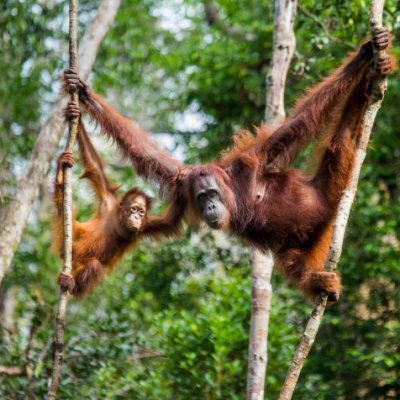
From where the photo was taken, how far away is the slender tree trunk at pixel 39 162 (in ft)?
21.7

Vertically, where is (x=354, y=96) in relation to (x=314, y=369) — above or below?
above

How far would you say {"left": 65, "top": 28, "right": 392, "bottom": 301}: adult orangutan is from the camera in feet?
17.1

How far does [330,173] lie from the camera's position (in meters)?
5.49

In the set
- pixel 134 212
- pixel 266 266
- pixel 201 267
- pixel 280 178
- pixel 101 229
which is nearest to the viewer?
pixel 280 178

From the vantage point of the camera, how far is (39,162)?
22.6 feet

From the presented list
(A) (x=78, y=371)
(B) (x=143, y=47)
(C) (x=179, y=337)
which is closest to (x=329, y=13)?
(C) (x=179, y=337)

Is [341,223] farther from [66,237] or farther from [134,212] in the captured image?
[134,212]

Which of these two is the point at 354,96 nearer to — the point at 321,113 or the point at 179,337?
the point at 321,113

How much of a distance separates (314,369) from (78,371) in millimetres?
2215

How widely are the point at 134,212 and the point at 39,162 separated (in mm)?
1022

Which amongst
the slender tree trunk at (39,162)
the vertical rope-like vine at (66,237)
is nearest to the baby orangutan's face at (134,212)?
the slender tree trunk at (39,162)

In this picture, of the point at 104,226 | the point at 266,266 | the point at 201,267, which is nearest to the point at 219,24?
the point at 201,267

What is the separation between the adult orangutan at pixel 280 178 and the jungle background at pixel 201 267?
0.56 metres

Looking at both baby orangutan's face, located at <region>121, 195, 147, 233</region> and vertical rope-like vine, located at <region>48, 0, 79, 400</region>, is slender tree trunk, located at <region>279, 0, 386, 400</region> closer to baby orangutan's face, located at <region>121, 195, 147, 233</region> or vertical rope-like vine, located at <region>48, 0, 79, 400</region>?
vertical rope-like vine, located at <region>48, 0, 79, 400</region>
